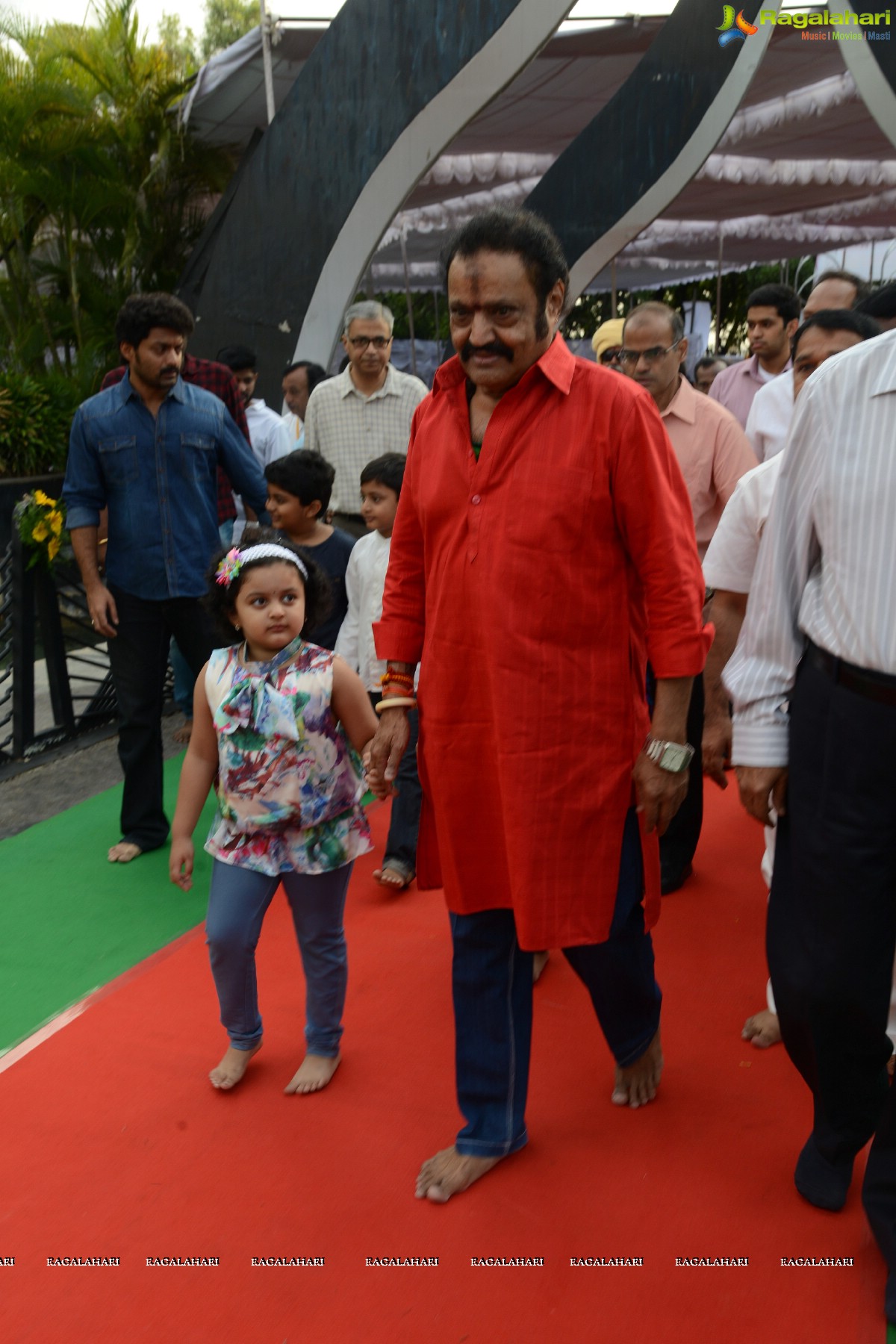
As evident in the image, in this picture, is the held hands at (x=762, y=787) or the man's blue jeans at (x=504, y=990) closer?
the held hands at (x=762, y=787)

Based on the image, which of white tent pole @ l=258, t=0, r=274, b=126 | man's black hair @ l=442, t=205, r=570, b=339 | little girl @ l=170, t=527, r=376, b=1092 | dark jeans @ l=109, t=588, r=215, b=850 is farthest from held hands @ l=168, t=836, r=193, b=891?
white tent pole @ l=258, t=0, r=274, b=126

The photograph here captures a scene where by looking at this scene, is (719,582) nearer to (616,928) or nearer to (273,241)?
(616,928)

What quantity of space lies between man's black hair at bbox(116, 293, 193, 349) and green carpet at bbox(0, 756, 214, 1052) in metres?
1.94

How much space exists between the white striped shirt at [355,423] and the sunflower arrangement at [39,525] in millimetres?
1238

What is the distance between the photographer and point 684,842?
3.78 metres

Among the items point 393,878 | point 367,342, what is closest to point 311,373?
point 367,342

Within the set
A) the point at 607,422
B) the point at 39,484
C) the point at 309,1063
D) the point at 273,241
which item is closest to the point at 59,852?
the point at 309,1063

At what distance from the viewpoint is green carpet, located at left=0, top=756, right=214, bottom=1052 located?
3.33 metres

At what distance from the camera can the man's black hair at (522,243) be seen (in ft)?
6.85

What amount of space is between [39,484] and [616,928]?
6.79 metres

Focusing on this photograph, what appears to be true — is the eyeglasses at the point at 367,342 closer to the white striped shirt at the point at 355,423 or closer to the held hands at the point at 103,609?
the white striped shirt at the point at 355,423

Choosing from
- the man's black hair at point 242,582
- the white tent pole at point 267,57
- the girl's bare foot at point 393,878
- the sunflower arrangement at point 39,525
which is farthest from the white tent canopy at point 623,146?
the man's black hair at point 242,582

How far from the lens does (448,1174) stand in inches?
92.4

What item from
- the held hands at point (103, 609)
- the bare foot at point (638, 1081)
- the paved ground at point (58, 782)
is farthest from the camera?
the paved ground at point (58, 782)
